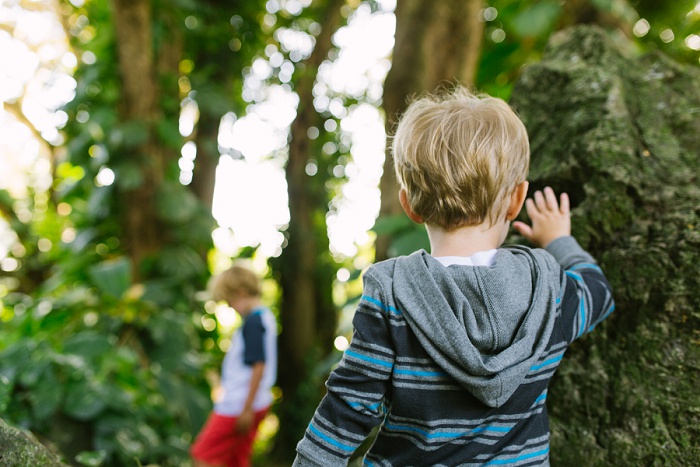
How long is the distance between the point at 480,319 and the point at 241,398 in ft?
10.1

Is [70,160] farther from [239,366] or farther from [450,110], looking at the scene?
[450,110]

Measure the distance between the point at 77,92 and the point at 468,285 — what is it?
4222mm

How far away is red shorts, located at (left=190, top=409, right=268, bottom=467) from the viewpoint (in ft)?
12.5

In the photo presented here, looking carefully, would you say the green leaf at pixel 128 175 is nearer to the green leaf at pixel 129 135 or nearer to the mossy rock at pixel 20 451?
the green leaf at pixel 129 135

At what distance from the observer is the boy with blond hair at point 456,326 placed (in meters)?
1.13

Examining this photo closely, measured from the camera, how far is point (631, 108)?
187cm

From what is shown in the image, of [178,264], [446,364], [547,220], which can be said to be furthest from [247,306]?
A: [446,364]

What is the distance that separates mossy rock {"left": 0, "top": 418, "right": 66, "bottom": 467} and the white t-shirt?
249 centimetres

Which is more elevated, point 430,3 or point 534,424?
point 430,3

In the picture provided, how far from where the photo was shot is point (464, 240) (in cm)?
127

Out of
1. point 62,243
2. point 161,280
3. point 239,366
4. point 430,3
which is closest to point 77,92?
point 62,243

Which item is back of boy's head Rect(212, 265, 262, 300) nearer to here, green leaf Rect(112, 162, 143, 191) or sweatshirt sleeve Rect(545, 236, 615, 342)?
green leaf Rect(112, 162, 143, 191)

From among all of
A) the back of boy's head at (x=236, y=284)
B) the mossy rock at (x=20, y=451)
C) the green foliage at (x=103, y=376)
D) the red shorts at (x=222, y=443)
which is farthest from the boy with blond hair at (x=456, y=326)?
the back of boy's head at (x=236, y=284)

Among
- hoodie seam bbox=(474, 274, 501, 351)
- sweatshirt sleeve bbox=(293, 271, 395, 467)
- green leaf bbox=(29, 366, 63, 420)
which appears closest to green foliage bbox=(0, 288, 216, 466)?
green leaf bbox=(29, 366, 63, 420)
